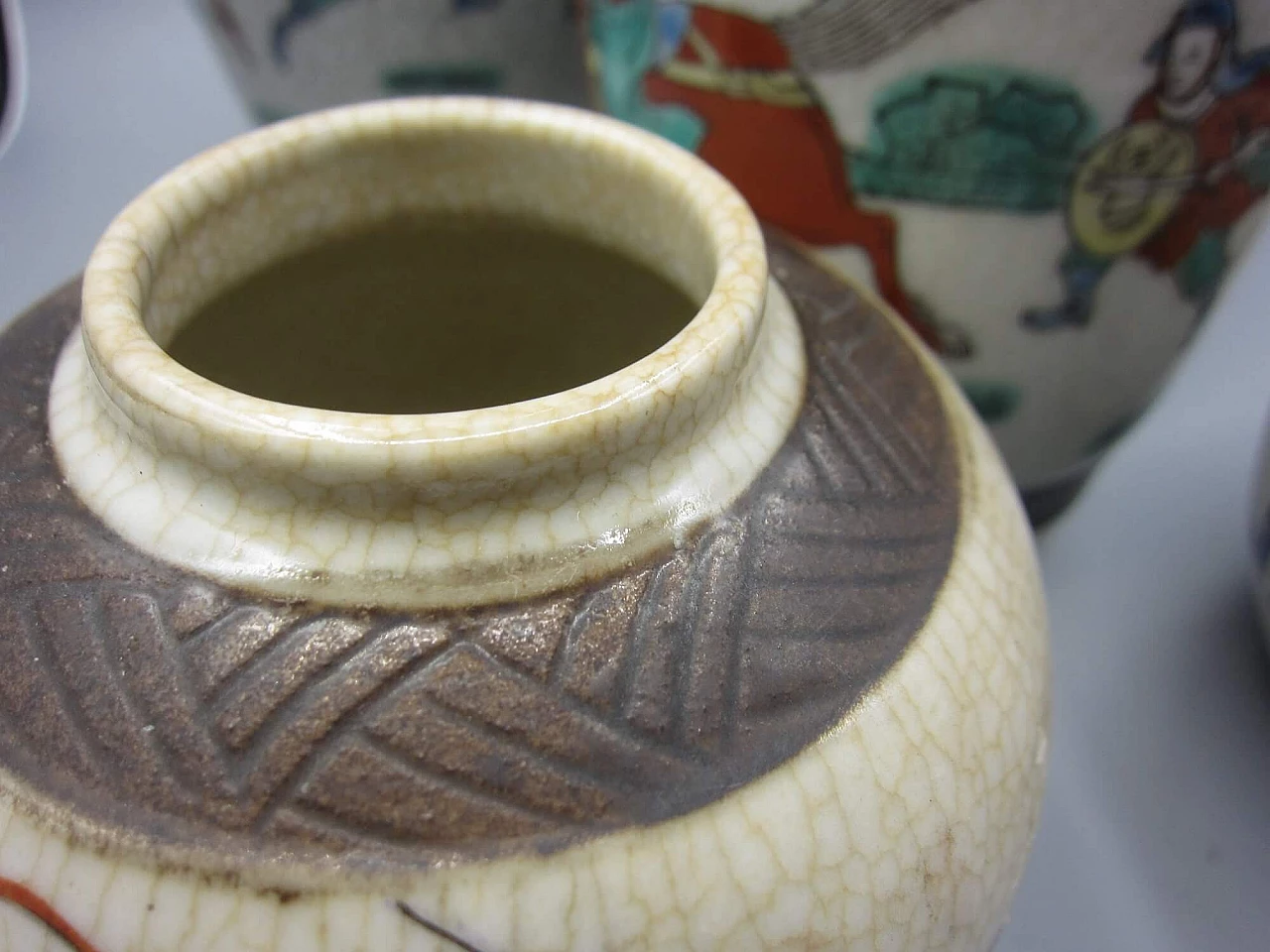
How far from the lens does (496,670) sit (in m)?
0.50

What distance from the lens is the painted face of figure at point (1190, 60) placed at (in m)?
0.84

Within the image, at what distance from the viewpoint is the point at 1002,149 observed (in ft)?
2.97

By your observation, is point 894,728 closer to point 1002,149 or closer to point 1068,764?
point 1002,149

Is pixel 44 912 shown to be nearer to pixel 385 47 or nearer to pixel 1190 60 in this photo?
pixel 1190 60

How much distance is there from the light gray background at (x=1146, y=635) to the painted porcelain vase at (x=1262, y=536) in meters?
0.14

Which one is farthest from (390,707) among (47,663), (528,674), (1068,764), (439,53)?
(439,53)

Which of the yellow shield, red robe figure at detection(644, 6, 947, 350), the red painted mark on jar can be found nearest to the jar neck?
the red painted mark on jar

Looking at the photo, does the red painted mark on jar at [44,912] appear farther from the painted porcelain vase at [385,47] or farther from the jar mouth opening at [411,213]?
the painted porcelain vase at [385,47]

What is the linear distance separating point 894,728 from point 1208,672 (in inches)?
34.1

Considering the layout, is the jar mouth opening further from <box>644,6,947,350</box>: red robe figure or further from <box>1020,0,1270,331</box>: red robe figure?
<box>1020,0,1270,331</box>: red robe figure

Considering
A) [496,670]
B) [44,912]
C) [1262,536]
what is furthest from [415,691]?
[1262,536]

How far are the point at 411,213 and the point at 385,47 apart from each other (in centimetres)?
64

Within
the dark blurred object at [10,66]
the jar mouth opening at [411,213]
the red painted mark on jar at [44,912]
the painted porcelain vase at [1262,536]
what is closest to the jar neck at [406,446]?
the jar mouth opening at [411,213]

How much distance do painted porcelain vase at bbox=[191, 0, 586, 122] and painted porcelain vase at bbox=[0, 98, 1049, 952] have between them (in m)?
0.76
